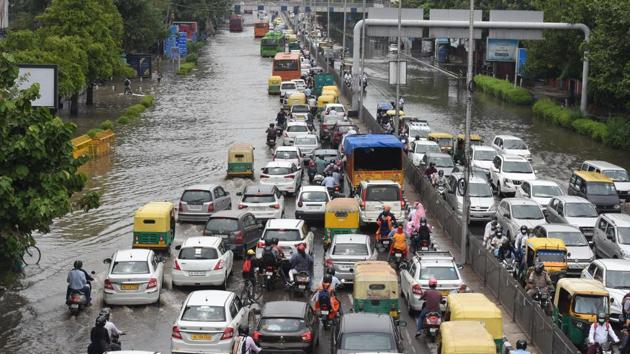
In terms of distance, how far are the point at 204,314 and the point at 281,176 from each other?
20488 millimetres

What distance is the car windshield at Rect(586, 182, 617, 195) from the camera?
40719mm

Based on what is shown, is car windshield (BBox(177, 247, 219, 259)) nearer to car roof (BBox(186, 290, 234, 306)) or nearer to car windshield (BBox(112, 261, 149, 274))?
car windshield (BBox(112, 261, 149, 274))

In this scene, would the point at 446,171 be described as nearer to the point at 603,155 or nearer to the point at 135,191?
the point at 135,191

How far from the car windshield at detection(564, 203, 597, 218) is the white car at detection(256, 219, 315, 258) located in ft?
31.9

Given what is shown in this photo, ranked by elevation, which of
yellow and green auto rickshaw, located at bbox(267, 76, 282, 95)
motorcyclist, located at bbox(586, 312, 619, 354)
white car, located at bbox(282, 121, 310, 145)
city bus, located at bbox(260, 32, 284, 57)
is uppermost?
city bus, located at bbox(260, 32, 284, 57)

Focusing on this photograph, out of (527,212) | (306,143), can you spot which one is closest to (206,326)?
(527,212)

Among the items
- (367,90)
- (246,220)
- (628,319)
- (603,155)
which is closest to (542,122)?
(603,155)

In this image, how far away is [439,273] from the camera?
27172 millimetres

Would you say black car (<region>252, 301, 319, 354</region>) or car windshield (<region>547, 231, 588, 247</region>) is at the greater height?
car windshield (<region>547, 231, 588, 247</region>)

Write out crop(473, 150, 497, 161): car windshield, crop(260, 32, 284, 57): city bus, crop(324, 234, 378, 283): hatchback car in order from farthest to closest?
crop(260, 32, 284, 57): city bus, crop(473, 150, 497, 161): car windshield, crop(324, 234, 378, 283): hatchback car

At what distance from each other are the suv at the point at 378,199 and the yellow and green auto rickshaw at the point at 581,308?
1244 cm

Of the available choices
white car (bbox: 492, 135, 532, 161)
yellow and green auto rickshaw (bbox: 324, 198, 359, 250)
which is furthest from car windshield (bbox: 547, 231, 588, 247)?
white car (bbox: 492, 135, 532, 161)

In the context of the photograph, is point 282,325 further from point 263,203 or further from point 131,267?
point 263,203

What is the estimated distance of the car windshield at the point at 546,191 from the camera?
132ft
